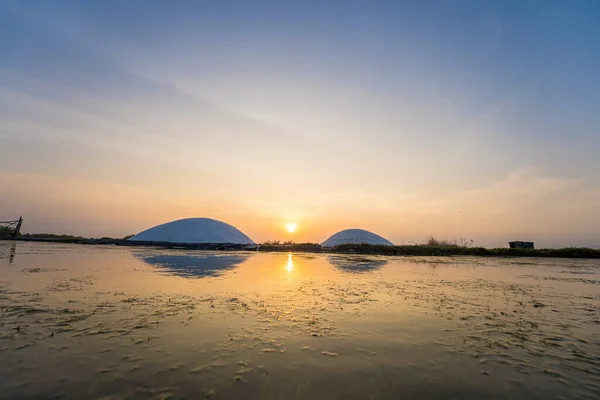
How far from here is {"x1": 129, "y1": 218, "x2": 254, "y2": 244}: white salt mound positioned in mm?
102312

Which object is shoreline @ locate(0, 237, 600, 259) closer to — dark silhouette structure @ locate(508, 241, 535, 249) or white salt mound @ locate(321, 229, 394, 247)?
dark silhouette structure @ locate(508, 241, 535, 249)

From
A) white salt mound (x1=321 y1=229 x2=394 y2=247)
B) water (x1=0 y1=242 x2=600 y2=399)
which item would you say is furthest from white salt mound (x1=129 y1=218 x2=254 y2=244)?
water (x1=0 y1=242 x2=600 y2=399)

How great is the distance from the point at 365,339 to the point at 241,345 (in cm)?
419

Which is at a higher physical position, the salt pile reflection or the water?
the salt pile reflection

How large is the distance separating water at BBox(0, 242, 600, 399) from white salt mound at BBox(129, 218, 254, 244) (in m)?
87.4

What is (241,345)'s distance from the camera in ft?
32.4

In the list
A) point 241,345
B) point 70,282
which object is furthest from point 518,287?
point 70,282

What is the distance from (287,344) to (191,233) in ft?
337

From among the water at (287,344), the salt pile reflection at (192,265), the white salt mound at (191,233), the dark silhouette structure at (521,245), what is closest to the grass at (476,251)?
the dark silhouette structure at (521,245)

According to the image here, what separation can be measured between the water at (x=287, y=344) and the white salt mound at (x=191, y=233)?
8737cm

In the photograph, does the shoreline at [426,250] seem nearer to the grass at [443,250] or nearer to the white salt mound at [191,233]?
the grass at [443,250]

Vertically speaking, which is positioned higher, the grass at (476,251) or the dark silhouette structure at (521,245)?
the dark silhouette structure at (521,245)

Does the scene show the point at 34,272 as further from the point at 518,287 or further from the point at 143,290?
the point at 518,287

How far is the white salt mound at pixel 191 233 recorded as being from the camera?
336 ft
